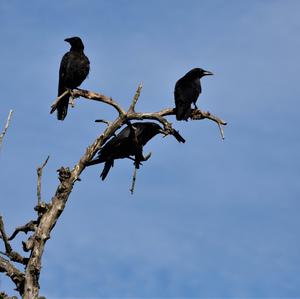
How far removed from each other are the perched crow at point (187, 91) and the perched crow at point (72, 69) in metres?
1.87

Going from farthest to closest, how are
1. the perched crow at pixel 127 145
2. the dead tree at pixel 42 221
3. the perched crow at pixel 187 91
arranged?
the perched crow at pixel 187 91, the perched crow at pixel 127 145, the dead tree at pixel 42 221

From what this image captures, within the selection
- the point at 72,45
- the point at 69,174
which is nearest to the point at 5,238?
the point at 69,174

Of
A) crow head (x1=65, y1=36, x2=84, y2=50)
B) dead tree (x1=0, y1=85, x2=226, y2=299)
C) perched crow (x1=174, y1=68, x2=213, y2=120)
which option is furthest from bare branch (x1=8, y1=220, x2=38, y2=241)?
crow head (x1=65, y1=36, x2=84, y2=50)

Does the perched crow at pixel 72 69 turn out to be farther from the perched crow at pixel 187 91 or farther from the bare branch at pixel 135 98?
the bare branch at pixel 135 98

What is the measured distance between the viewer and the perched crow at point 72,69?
1373 cm

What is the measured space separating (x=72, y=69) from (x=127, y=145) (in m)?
3.71

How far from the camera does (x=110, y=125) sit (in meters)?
10.4

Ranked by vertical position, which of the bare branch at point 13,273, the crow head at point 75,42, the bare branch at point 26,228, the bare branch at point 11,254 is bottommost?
the bare branch at point 13,273

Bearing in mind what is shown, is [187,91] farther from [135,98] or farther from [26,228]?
[26,228]

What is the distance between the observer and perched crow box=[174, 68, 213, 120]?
41.2ft

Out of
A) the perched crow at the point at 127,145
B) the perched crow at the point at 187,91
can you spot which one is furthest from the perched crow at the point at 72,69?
the perched crow at the point at 127,145

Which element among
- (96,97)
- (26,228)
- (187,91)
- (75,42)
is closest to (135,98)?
(96,97)

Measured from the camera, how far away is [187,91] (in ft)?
46.1

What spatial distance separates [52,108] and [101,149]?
98 centimetres
